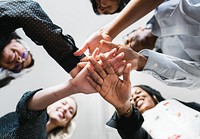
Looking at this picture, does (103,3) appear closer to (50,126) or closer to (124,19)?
(124,19)

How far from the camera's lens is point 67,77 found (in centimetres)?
187

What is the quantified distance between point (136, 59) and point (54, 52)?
34cm

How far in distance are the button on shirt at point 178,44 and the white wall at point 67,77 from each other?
0.70 metres

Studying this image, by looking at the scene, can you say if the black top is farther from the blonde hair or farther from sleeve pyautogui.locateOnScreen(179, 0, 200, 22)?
the blonde hair

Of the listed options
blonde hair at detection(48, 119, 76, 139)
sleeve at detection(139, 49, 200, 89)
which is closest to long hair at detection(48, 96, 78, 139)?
blonde hair at detection(48, 119, 76, 139)

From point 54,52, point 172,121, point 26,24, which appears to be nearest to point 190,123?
point 172,121

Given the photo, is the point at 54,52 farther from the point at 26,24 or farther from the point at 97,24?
the point at 97,24

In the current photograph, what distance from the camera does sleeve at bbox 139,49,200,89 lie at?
3.49 feet

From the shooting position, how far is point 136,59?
1119 mm

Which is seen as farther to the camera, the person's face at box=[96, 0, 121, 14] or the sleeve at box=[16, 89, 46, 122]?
the person's face at box=[96, 0, 121, 14]

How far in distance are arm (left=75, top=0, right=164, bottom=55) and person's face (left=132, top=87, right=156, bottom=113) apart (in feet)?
2.60

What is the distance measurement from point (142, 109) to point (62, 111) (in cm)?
49

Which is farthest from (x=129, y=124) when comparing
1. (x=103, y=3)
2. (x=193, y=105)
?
(x=193, y=105)

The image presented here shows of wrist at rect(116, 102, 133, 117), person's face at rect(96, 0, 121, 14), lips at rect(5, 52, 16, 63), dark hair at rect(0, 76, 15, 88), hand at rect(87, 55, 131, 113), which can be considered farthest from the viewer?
dark hair at rect(0, 76, 15, 88)
